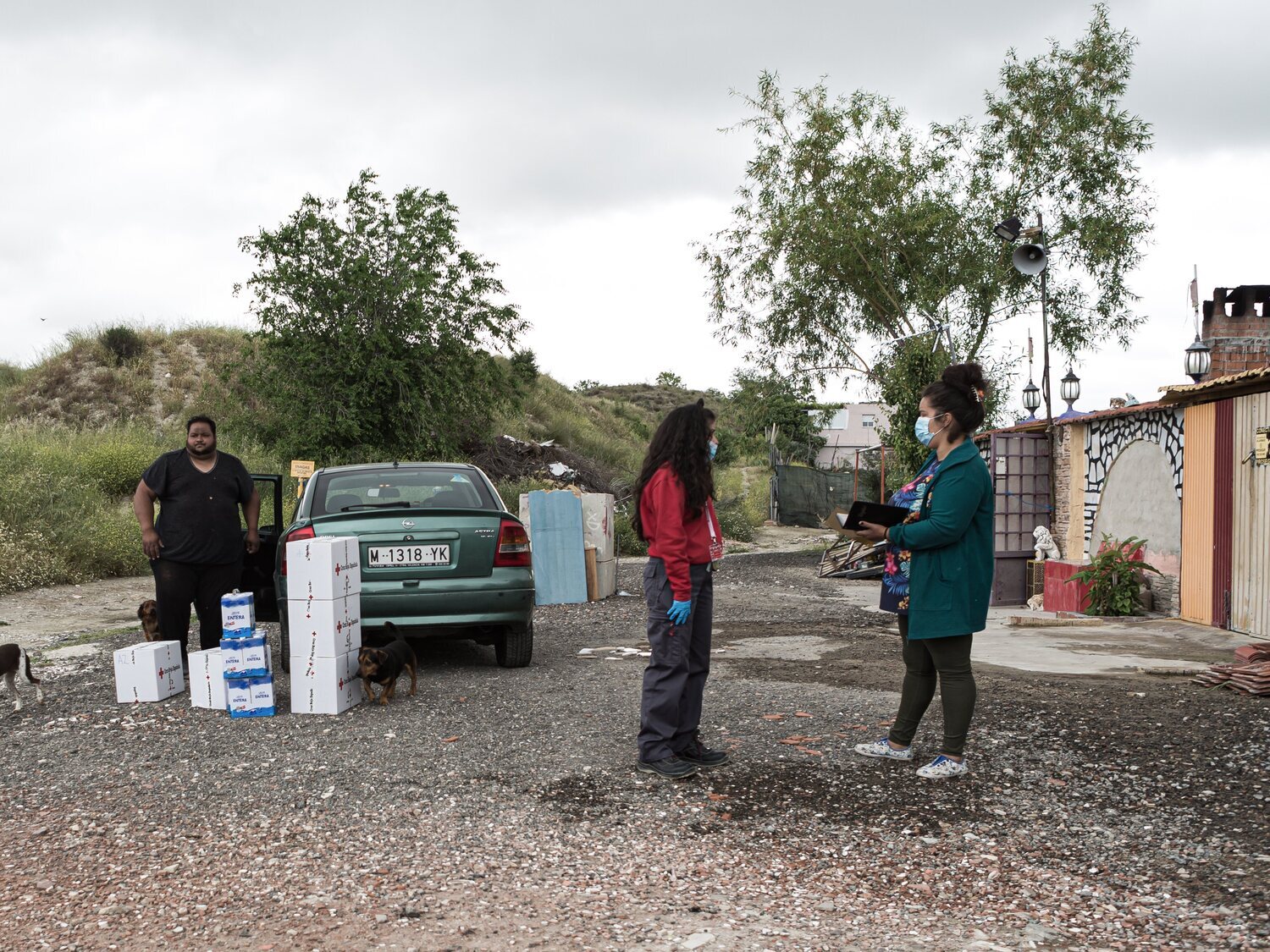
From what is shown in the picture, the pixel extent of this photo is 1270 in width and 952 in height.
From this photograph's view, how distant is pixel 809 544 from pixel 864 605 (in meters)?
11.4

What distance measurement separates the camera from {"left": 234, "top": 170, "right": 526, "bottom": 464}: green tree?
18.5m

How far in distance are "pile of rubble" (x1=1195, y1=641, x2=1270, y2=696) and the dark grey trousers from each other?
380 centimetres

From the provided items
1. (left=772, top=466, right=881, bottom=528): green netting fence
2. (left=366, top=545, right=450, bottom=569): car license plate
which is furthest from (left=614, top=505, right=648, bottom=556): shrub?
(left=366, top=545, right=450, bottom=569): car license plate

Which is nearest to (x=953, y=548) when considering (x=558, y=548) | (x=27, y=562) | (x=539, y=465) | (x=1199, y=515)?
(x=1199, y=515)

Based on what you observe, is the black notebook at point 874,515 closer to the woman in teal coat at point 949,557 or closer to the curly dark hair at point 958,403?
the woman in teal coat at point 949,557

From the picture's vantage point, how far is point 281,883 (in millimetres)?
3697

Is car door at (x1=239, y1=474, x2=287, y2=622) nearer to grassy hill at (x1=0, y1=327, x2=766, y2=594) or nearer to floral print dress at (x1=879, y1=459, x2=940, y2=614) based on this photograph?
floral print dress at (x1=879, y1=459, x2=940, y2=614)

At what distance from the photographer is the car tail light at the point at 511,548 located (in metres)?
7.49

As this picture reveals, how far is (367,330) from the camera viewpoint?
748 inches

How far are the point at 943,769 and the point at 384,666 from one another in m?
3.41

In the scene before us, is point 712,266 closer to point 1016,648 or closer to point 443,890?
point 1016,648

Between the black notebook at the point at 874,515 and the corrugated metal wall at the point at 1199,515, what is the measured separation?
7.16 metres

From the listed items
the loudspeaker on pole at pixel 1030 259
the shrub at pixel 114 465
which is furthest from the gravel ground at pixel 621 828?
the shrub at pixel 114 465

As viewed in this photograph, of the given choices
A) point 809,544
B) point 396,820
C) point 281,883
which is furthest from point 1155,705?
point 809,544
